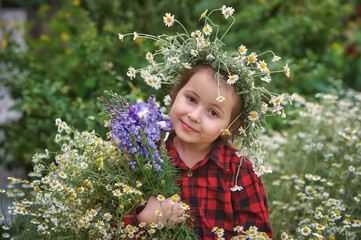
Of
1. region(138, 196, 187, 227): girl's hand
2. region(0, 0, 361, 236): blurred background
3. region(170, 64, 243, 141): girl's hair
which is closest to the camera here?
region(138, 196, 187, 227): girl's hand

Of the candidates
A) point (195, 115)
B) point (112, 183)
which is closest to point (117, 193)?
point (112, 183)

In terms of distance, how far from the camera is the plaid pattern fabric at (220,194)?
1.99 m

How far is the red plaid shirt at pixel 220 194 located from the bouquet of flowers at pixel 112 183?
8 centimetres

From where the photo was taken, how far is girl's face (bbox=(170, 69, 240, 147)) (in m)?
1.89

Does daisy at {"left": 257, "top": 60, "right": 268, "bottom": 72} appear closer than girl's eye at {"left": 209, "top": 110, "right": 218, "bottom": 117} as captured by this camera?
Yes

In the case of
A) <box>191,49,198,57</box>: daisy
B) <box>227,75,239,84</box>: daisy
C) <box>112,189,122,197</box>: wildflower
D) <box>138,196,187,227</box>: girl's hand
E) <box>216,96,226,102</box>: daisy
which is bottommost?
<box>138,196,187,227</box>: girl's hand

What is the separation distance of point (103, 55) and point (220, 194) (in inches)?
86.7

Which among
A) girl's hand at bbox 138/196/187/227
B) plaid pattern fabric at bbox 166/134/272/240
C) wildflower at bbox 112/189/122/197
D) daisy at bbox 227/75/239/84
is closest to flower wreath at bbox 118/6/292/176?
daisy at bbox 227/75/239/84

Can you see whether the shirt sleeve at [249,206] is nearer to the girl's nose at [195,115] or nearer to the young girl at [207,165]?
the young girl at [207,165]

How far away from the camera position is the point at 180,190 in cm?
200

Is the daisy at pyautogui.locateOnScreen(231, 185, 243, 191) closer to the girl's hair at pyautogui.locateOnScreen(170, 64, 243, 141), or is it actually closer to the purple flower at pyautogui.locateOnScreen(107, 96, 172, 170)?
the girl's hair at pyautogui.locateOnScreen(170, 64, 243, 141)

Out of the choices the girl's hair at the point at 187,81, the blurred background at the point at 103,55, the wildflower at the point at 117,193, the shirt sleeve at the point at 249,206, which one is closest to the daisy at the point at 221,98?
the girl's hair at the point at 187,81

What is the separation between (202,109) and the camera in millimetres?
1913

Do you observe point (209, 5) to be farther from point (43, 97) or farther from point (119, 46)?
point (43, 97)
